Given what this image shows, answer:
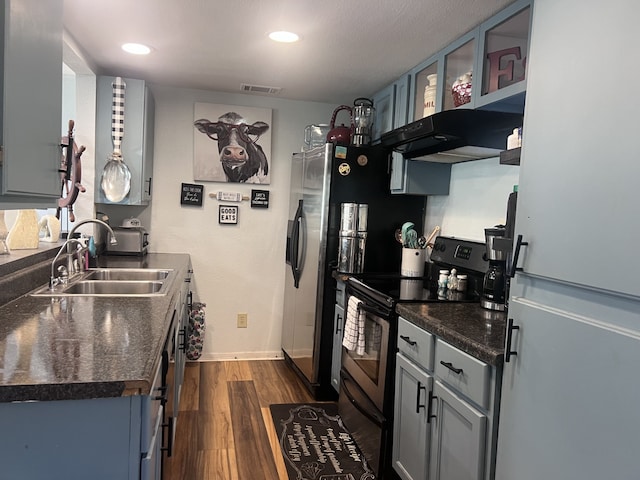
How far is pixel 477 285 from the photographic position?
2.59m

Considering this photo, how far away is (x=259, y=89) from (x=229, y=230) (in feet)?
3.75

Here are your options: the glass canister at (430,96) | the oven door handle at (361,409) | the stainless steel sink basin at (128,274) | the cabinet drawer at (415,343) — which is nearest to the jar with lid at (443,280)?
the cabinet drawer at (415,343)

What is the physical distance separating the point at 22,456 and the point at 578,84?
5.33ft

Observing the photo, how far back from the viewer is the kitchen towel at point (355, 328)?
102 inches

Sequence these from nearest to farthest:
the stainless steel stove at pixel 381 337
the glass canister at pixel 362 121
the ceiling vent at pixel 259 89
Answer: the stainless steel stove at pixel 381 337
the glass canister at pixel 362 121
the ceiling vent at pixel 259 89

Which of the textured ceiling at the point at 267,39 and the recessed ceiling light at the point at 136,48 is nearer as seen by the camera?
the textured ceiling at the point at 267,39

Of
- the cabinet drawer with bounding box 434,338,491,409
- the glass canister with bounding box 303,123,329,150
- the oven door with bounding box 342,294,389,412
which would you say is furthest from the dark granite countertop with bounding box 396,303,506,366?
the glass canister with bounding box 303,123,329,150

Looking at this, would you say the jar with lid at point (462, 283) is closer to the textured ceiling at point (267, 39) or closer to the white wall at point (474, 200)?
the white wall at point (474, 200)

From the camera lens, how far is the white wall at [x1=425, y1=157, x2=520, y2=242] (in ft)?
8.39

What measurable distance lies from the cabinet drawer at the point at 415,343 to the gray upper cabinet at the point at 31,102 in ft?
4.89

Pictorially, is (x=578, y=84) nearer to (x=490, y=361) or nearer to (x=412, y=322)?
(x=490, y=361)

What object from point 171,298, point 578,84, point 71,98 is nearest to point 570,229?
point 578,84

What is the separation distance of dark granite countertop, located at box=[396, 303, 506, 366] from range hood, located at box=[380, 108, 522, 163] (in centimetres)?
78

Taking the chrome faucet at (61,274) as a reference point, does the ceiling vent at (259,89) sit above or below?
above
